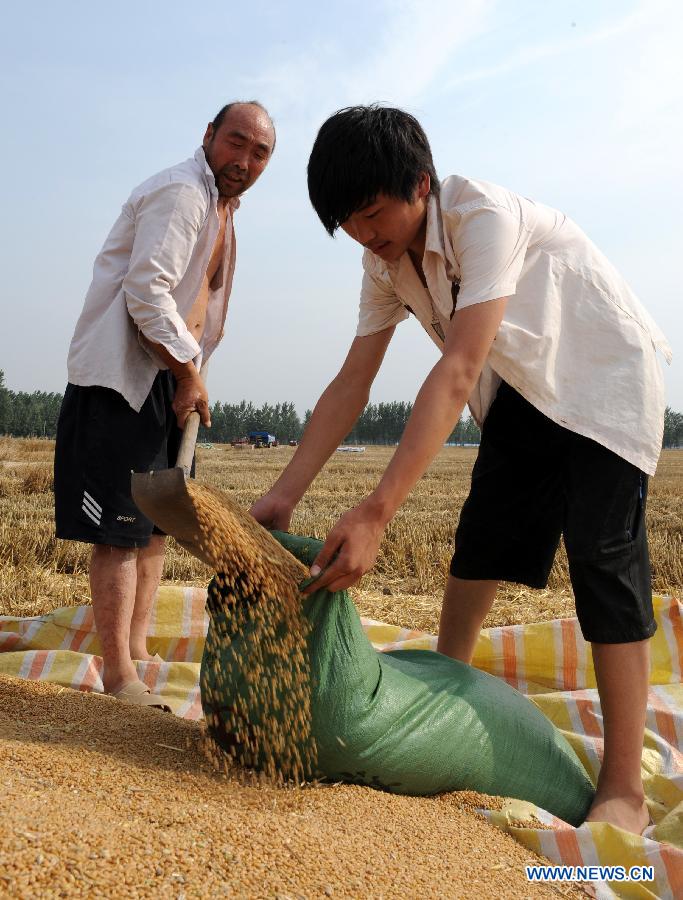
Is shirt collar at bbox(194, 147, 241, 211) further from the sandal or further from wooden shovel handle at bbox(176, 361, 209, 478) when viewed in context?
the sandal

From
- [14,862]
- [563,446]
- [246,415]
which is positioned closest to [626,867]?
[563,446]

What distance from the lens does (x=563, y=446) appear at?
82.7 inches

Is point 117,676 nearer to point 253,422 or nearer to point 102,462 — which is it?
point 102,462

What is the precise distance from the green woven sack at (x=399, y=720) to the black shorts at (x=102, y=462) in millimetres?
715

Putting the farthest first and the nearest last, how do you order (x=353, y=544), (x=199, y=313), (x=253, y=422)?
(x=253, y=422) < (x=199, y=313) < (x=353, y=544)

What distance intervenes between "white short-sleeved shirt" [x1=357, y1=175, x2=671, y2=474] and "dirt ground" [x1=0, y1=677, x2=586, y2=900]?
3.08 feet

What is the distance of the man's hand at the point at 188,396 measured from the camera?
2.56 meters

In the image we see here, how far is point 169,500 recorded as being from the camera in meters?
1.61

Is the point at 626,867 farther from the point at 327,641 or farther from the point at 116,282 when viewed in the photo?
the point at 116,282

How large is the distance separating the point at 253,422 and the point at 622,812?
70833mm

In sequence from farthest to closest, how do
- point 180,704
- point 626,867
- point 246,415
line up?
point 246,415 → point 180,704 → point 626,867

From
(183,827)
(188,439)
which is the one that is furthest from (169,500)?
(188,439)

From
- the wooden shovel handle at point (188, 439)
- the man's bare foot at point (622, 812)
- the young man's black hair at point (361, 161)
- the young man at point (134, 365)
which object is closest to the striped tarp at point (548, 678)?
the man's bare foot at point (622, 812)

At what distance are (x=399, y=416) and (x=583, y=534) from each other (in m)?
63.8
